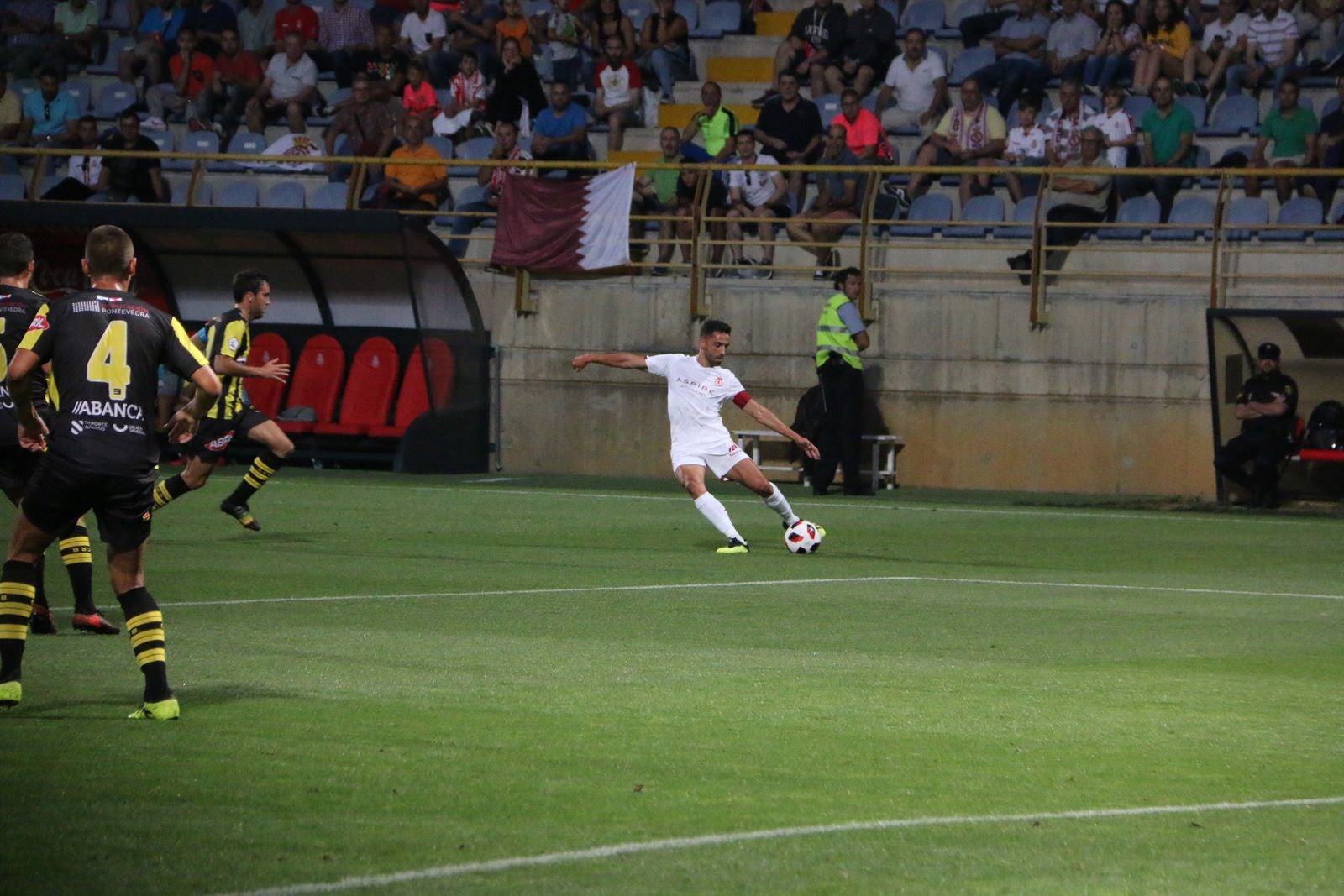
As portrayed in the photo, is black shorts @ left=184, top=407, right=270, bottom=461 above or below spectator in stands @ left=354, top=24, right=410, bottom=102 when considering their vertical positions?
below

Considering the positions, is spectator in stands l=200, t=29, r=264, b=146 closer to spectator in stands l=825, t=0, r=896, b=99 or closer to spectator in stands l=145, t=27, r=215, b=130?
spectator in stands l=145, t=27, r=215, b=130

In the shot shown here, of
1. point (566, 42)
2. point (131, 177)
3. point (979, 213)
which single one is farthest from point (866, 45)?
point (131, 177)

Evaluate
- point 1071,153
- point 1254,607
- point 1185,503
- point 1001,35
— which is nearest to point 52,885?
point 1254,607

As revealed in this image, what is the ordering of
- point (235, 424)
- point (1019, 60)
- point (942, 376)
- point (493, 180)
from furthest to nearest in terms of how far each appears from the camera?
1. point (493, 180)
2. point (1019, 60)
3. point (942, 376)
4. point (235, 424)

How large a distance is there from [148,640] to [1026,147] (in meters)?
18.4

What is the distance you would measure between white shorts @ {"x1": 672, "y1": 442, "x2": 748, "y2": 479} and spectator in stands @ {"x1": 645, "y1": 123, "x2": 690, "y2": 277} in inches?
345

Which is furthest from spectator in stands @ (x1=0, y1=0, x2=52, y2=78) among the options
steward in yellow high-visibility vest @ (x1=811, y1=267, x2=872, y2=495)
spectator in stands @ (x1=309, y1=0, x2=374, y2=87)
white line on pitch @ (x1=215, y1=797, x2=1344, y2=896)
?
white line on pitch @ (x1=215, y1=797, x2=1344, y2=896)

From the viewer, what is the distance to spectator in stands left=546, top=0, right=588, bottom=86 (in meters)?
27.7

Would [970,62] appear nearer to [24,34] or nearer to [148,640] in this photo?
[24,34]

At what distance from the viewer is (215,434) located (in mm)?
16266

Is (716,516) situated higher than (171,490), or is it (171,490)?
(171,490)

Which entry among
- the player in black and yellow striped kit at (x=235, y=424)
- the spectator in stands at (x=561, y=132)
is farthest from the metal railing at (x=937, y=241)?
the player in black and yellow striped kit at (x=235, y=424)

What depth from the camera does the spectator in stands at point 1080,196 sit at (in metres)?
23.5

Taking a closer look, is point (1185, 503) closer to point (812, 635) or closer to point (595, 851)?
point (812, 635)
